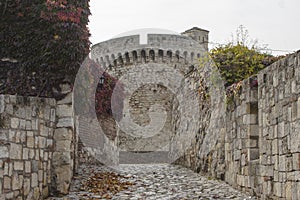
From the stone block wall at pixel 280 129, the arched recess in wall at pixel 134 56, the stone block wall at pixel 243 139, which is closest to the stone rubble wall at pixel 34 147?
the stone block wall at pixel 243 139

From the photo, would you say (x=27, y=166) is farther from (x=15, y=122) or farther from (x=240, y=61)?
(x=240, y=61)

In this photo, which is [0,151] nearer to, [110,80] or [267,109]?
[267,109]

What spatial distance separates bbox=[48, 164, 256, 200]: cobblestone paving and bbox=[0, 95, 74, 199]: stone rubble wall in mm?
477

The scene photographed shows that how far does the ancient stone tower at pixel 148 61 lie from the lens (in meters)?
21.3

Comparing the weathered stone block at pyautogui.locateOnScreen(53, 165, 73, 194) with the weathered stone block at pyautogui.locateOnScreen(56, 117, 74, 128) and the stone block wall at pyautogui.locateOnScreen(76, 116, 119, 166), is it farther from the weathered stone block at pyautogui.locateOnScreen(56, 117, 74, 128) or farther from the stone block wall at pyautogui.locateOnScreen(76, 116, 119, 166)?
the stone block wall at pyautogui.locateOnScreen(76, 116, 119, 166)

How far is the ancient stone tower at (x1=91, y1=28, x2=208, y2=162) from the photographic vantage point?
70.0 ft

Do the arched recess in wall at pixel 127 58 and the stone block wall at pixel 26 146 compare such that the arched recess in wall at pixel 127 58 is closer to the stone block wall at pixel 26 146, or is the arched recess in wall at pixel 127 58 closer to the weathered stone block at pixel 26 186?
the stone block wall at pixel 26 146

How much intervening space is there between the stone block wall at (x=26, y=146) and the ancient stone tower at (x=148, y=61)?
13303 mm

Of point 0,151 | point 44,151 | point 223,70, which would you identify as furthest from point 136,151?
point 0,151

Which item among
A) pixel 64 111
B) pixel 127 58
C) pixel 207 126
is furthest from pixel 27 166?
pixel 127 58

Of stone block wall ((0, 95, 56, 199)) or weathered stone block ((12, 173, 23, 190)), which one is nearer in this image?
stone block wall ((0, 95, 56, 199))

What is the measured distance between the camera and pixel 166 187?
28.2 feet

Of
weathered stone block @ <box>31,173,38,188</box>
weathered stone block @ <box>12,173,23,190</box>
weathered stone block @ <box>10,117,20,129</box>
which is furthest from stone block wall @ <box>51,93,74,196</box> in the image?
weathered stone block @ <box>10,117,20,129</box>

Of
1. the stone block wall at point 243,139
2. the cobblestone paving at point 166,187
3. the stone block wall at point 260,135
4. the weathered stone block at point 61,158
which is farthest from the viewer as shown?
the weathered stone block at point 61,158
